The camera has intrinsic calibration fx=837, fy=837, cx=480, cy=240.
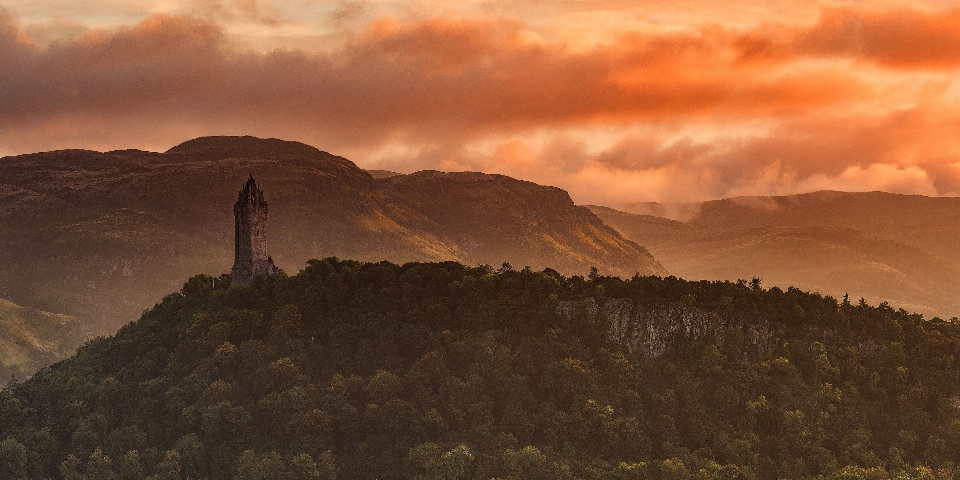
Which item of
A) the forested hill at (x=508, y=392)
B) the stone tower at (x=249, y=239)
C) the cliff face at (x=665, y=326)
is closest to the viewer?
the forested hill at (x=508, y=392)

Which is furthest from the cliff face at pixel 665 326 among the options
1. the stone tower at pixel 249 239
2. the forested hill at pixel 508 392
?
the stone tower at pixel 249 239

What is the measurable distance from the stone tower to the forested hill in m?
25.1

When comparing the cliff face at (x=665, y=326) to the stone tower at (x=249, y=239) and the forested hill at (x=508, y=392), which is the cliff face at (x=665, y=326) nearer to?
the forested hill at (x=508, y=392)

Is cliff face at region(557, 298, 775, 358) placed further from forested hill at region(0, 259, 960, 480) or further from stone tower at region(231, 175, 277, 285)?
stone tower at region(231, 175, 277, 285)

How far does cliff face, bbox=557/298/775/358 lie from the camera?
147000mm

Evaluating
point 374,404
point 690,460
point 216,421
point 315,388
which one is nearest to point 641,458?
point 690,460

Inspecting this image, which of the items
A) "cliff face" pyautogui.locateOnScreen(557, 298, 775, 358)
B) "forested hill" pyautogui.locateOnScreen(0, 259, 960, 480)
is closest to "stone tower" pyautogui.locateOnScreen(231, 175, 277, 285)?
"forested hill" pyautogui.locateOnScreen(0, 259, 960, 480)

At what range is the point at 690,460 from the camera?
417ft

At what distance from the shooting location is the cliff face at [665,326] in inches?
5787

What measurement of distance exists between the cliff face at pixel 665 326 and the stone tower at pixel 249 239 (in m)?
74.6

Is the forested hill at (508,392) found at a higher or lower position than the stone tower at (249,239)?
lower

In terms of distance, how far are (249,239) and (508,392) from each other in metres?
80.4

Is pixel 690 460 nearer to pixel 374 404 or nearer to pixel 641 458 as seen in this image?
pixel 641 458

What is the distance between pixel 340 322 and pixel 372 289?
34.4ft
